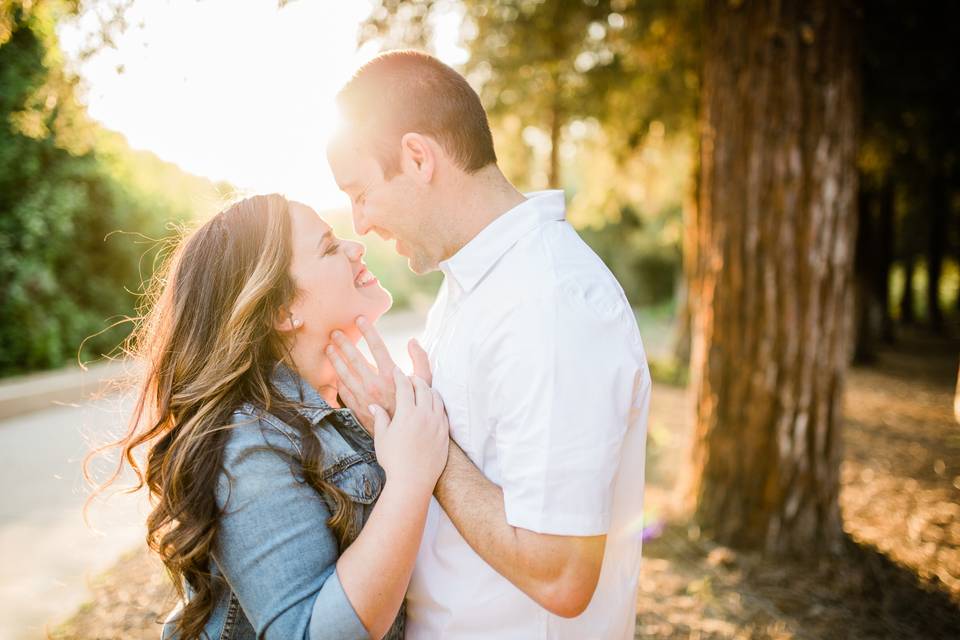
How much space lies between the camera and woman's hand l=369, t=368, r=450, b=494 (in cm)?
175

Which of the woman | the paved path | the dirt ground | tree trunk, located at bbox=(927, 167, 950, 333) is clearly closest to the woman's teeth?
the woman

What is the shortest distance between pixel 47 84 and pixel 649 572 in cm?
472

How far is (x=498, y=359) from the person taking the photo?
171cm

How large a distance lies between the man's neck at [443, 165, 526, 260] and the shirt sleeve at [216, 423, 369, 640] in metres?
0.87

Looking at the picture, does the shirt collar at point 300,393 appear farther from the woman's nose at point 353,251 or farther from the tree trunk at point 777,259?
the tree trunk at point 777,259

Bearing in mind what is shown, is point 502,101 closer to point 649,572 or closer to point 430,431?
point 649,572

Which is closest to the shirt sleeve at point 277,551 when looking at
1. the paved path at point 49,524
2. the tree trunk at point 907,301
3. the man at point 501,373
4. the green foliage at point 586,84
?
the man at point 501,373

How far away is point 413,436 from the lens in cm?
178

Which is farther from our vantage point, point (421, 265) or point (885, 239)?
Result: point (885, 239)

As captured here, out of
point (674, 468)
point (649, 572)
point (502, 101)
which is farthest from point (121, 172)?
point (649, 572)

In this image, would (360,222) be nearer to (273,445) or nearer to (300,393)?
(300,393)

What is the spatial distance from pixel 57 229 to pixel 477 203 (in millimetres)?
10344

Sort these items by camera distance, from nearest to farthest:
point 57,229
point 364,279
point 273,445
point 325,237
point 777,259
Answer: point 273,445 < point 325,237 < point 364,279 < point 777,259 < point 57,229

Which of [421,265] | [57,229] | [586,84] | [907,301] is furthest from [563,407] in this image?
[907,301]
